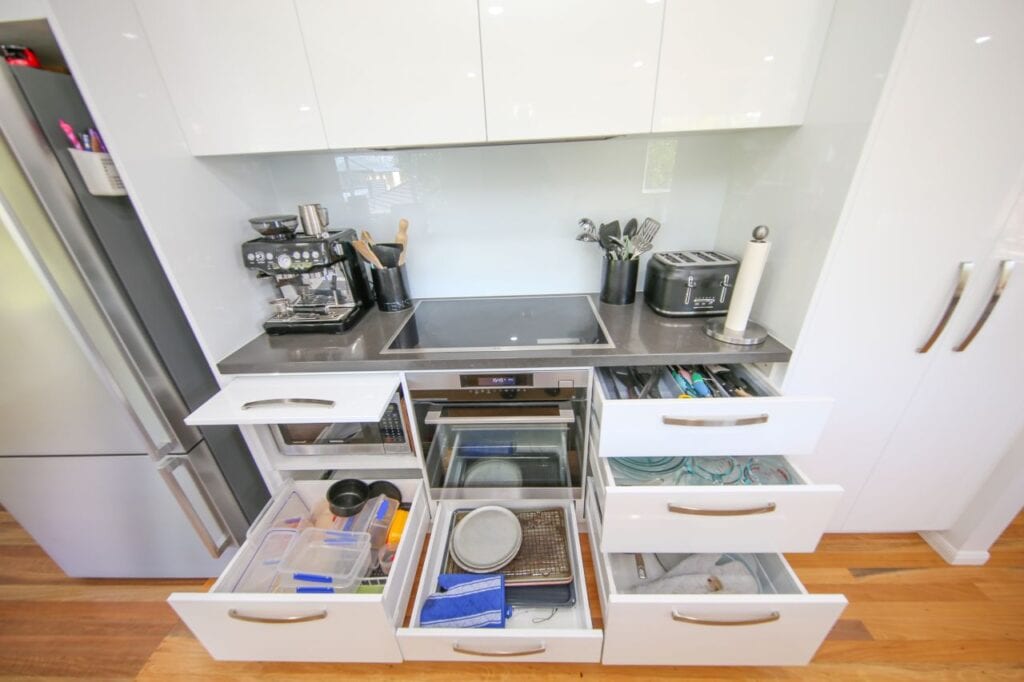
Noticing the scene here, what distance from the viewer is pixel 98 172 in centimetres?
83

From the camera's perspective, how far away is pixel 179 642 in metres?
1.11

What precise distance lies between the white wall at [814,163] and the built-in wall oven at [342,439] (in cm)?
Result: 125

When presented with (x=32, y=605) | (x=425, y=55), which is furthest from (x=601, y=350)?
(x=32, y=605)

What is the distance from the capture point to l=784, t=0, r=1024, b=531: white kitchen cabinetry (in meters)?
0.73

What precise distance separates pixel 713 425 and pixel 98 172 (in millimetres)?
1612

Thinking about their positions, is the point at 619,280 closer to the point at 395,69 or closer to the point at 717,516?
the point at 717,516

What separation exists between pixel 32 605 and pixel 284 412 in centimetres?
149

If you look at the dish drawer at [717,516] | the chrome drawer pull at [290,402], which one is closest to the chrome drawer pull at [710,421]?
the dish drawer at [717,516]

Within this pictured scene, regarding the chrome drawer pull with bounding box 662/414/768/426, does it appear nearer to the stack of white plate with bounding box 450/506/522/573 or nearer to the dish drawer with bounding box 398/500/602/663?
the dish drawer with bounding box 398/500/602/663

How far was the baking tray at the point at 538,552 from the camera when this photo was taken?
1097 millimetres

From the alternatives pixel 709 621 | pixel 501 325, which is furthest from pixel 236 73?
pixel 709 621

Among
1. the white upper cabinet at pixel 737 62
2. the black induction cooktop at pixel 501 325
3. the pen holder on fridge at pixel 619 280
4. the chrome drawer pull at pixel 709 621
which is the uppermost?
the white upper cabinet at pixel 737 62

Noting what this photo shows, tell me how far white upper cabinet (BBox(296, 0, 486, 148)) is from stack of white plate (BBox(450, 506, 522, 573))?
48.9 inches

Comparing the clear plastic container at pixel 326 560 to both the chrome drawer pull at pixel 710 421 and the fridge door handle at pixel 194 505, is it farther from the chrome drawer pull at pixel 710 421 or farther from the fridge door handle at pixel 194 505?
the chrome drawer pull at pixel 710 421
